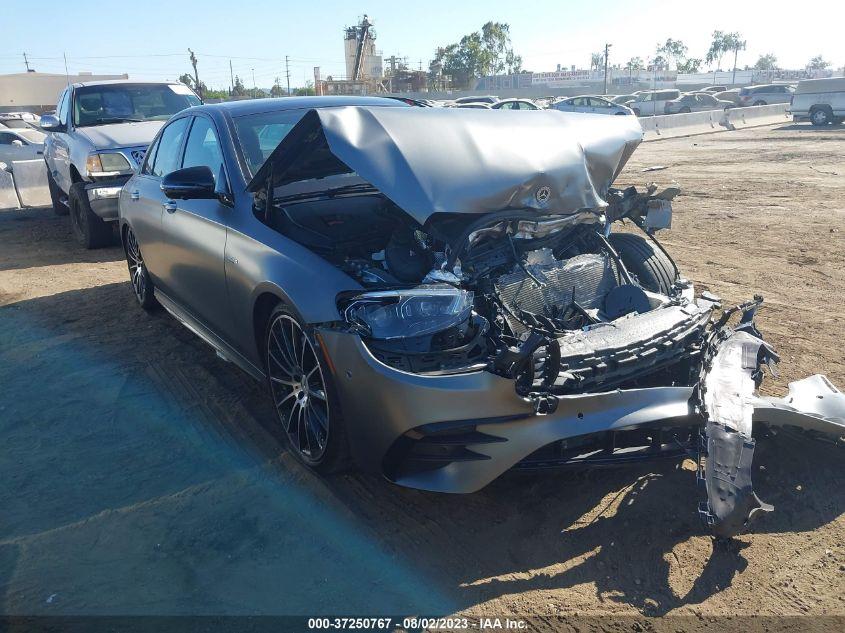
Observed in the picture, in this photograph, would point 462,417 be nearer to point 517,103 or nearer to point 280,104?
point 280,104

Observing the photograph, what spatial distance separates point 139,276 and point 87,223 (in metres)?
3.26

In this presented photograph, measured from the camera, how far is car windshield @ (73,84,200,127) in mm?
9367

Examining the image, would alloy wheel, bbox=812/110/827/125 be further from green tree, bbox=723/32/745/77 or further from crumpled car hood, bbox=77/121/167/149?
green tree, bbox=723/32/745/77

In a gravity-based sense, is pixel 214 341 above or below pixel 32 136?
below

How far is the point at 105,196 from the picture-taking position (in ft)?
27.4

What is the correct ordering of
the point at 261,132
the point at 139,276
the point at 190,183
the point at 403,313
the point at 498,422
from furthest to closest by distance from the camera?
the point at 139,276 < the point at 261,132 < the point at 190,183 < the point at 403,313 < the point at 498,422

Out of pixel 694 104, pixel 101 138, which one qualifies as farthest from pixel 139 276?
pixel 694 104

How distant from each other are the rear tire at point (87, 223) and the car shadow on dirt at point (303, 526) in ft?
17.0

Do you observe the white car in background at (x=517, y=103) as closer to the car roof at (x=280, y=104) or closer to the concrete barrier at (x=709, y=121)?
the concrete barrier at (x=709, y=121)

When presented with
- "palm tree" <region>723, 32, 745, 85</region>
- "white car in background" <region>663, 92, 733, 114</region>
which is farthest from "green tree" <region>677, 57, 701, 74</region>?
"white car in background" <region>663, 92, 733, 114</region>

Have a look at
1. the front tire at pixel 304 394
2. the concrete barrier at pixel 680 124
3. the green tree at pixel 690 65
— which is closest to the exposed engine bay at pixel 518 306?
the front tire at pixel 304 394

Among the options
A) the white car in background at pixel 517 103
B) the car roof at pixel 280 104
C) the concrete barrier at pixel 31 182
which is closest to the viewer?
the car roof at pixel 280 104

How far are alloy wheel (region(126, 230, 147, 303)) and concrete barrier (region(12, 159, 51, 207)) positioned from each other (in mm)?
8193

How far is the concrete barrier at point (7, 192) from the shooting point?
12648 mm
